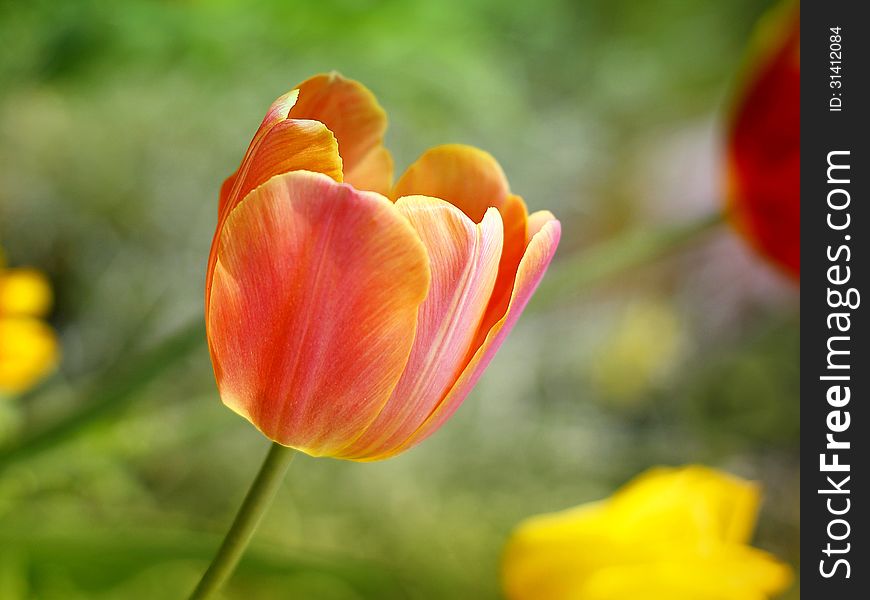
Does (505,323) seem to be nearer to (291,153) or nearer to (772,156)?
(291,153)

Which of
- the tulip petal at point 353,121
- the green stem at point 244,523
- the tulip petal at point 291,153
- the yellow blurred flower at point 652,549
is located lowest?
the yellow blurred flower at point 652,549

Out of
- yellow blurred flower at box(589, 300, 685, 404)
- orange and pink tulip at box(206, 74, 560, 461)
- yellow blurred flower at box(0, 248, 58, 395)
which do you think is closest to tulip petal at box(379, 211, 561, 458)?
orange and pink tulip at box(206, 74, 560, 461)

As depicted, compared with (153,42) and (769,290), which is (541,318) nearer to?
(769,290)

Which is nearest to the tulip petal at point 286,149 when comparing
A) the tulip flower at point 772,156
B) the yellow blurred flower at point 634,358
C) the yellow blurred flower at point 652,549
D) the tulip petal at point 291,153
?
the tulip petal at point 291,153

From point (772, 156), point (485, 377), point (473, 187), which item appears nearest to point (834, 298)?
point (772, 156)

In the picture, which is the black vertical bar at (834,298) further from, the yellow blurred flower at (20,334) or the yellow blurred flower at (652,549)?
the yellow blurred flower at (20,334)

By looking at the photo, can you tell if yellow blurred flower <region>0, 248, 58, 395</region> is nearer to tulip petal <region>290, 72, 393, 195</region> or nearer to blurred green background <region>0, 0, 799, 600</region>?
blurred green background <region>0, 0, 799, 600</region>
